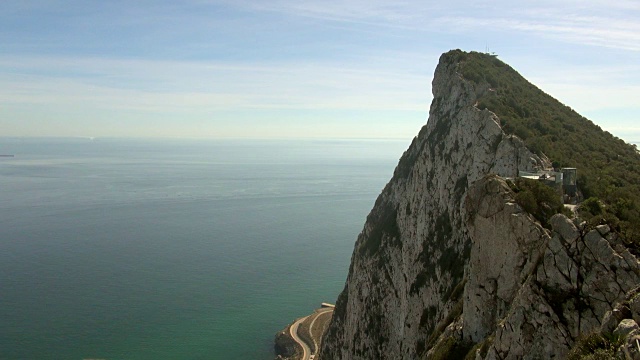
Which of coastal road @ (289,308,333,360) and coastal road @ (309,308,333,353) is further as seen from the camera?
coastal road @ (309,308,333,353)

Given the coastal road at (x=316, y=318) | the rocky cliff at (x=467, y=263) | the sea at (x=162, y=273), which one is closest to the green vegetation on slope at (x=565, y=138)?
the rocky cliff at (x=467, y=263)

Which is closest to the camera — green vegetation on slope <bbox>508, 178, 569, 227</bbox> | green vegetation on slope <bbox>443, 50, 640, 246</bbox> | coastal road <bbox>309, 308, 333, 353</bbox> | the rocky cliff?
the rocky cliff

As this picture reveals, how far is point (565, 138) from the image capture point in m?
34.7

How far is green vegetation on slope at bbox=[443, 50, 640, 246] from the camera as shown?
22.0m

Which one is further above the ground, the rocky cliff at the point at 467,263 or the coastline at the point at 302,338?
the rocky cliff at the point at 467,263

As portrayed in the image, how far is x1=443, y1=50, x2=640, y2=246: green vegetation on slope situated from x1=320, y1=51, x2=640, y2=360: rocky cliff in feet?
3.63

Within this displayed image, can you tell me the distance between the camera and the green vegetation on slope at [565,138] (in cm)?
2205

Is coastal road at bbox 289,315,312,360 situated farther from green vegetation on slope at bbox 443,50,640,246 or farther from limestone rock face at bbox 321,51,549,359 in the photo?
green vegetation on slope at bbox 443,50,640,246

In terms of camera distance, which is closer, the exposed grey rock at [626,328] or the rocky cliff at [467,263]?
the exposed grey rock at [626,328]

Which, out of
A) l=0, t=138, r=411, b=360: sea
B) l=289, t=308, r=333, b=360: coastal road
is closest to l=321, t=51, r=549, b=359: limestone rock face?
l=289, t=308, r=333, b=360: coastal road

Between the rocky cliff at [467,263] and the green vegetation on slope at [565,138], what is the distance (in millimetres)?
1107

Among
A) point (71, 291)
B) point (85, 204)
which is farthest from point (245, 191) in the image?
point (71, 291)

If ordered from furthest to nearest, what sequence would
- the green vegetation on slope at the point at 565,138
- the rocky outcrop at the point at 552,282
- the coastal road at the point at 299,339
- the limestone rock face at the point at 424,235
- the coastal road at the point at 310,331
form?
the coastal road at the point at 310,331
the coastal road at the point at 299,339
the limestone rock face at the point at 424,235
the green vegetation on slope at the point at 565,138
the rocky outcrop at the point at 552,282

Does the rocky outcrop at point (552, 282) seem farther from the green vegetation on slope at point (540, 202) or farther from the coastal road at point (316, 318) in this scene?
the coastal road at point (316, 318)
